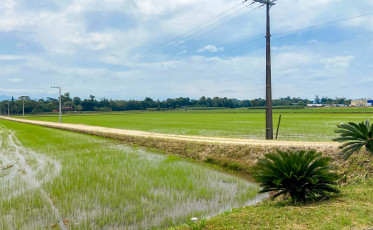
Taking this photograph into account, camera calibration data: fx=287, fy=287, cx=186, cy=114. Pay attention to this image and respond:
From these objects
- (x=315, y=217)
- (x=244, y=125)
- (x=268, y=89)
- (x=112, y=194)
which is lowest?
(x=112, y=194)

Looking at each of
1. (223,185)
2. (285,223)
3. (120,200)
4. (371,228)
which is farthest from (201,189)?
(371,228)

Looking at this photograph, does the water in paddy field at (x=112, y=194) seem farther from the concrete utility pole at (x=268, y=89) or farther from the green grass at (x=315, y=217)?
the concrete utility pole at (x=268, y=89)

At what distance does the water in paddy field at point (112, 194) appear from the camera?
8078 mm

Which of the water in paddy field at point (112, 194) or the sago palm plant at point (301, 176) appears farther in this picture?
the water in paddy field at point (112, 194)

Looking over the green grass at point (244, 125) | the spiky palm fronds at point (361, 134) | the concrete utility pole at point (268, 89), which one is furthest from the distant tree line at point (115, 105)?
the spiky palm fronds at point (361, 134)

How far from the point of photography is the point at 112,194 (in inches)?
406

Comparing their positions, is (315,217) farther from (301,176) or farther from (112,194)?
(112,194)

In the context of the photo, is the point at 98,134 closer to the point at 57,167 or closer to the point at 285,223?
the point at 57,167

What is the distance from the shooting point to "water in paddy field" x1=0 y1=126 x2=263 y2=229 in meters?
8.08

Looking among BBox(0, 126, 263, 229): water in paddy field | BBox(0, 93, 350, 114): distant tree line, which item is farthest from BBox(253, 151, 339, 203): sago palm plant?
BBox(0, 93, 350, 114): distant tree line

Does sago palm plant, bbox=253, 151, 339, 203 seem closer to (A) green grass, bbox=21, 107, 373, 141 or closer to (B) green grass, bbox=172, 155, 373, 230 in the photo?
(B) green grass, bbox=172, 155, 373, 230

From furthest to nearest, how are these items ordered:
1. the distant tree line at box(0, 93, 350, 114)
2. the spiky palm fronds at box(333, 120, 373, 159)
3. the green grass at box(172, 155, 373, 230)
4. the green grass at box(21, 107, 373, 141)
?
the distant tree line at box(0, 93, 350, 114) < the green grass at box(21, 107, 373, 141) < the spiky palm fronds at box(333, 120, 373, 159) < the green grass at box(172, 155, 373, 230)

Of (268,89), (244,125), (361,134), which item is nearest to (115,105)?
(244,125)

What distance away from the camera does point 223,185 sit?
12133 millimetres
